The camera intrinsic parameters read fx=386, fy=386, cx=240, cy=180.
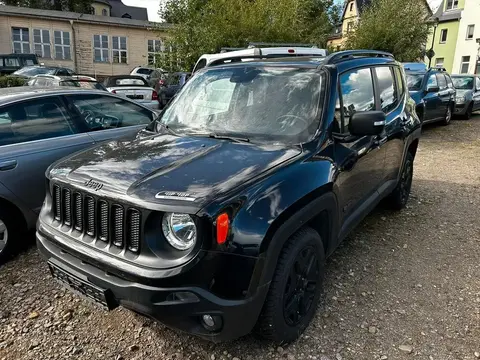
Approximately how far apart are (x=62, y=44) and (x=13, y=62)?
959 centimetres

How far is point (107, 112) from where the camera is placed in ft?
15.3

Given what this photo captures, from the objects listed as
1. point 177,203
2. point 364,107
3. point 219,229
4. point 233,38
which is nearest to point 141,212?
point 177,203

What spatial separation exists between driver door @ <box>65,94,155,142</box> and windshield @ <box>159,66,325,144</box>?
3.54 ft

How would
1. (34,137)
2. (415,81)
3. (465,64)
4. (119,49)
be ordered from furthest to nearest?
(465,64), (119,49), (415,81), (34,137)

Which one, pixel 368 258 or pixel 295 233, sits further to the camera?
pixel 368 258

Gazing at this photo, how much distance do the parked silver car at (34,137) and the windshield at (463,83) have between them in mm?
14322

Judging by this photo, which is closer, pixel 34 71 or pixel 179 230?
pixel 179 230

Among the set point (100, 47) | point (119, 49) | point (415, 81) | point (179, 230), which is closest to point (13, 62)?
point (100, 47)

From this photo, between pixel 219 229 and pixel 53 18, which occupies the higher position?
pixel 53 18

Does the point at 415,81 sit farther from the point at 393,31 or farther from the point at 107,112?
the point at 393,31

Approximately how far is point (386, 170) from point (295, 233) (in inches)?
81.4

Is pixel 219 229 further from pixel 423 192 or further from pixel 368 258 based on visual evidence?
pixel 423 192

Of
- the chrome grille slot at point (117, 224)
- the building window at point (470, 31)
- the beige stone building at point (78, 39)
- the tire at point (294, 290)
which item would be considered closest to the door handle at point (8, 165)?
the chrome grille slot at point (117, 224)

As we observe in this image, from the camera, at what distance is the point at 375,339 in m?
2.71
